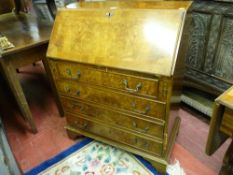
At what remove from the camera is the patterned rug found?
1460 millimetres

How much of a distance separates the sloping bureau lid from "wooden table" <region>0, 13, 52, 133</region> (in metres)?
0.32

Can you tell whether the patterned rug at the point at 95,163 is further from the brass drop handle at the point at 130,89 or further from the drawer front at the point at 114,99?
the brass drop handle at the point at 130,89

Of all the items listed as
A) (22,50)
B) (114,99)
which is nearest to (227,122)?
(114,99)

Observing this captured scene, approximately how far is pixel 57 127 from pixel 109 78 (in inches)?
39.6

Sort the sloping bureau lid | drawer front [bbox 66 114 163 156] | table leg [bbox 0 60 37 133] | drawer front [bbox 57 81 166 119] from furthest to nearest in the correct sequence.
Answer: table leg [bbox 0 60 37 133], drawer front [bbox 66 114 163 156], drawer front [bbox 57 81 166 119], the sloping bureau lid

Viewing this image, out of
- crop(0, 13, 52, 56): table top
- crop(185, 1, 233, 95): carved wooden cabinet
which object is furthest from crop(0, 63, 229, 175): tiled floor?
crop(0, 13, 52, 56): table top

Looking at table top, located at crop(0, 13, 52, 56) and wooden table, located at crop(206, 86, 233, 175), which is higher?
table top, located at crop(0, 13, 52, 56)

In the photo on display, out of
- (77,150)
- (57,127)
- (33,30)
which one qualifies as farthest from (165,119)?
(33,30)

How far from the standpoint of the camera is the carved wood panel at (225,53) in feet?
4.59

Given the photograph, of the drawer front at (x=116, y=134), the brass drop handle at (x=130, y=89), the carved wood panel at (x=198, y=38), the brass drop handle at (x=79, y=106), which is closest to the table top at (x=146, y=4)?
the carved wood panel at (x=198, y=38)

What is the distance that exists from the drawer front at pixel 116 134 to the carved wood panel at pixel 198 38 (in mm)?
818

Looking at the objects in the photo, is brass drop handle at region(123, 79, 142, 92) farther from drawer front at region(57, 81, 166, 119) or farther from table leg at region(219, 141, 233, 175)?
table leg at region(219, 141, 233, 175)

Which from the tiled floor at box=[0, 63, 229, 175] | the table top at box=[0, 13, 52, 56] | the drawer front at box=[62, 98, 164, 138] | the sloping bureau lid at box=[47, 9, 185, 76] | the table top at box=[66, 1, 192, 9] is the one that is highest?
the table top at box=[66, 1, 192, 9]

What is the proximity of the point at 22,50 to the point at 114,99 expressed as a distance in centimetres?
82
